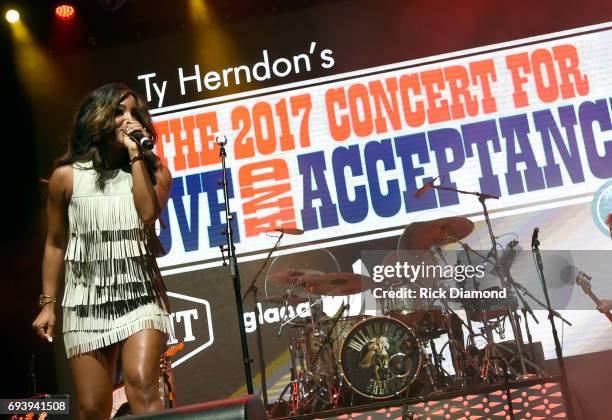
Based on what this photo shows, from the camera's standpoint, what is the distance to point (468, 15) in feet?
21.4

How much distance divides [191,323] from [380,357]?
6.22ft

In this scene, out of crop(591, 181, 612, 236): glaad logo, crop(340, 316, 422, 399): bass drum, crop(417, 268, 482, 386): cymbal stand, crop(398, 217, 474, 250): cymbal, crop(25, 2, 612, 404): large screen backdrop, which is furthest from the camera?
crop(25, 2, 612, 404): large screen backdrop

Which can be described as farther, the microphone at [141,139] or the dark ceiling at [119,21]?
the dark ceiling at [119,21]

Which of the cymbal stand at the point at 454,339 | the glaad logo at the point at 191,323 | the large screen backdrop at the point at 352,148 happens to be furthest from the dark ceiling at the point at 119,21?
the cymbal stand at the point at 454,339

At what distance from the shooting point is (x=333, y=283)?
5488 mm

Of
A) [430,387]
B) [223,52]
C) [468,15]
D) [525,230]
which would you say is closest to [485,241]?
[525,230]

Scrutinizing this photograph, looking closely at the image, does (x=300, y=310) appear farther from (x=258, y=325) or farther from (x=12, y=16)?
(x=12, y=16)

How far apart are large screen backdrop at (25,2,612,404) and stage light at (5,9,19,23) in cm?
97

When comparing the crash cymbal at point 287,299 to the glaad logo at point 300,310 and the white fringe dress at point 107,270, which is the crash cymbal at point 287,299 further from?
the white fringe dress at point 107,270

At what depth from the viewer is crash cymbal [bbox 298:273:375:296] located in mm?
5430

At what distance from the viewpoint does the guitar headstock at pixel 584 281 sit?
5777 millimetres

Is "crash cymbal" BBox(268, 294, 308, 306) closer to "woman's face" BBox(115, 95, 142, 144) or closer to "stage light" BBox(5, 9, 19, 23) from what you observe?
"woman's face" BBox(115, 95, 142, 144)

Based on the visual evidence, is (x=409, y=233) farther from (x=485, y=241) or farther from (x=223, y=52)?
(x=223, y=52)

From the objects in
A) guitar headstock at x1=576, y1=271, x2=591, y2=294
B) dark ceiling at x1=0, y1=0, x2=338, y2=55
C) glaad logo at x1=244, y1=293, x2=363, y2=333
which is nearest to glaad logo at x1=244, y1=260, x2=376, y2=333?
glaad logo at x1=244, y1=293, x2=363, y2=333
